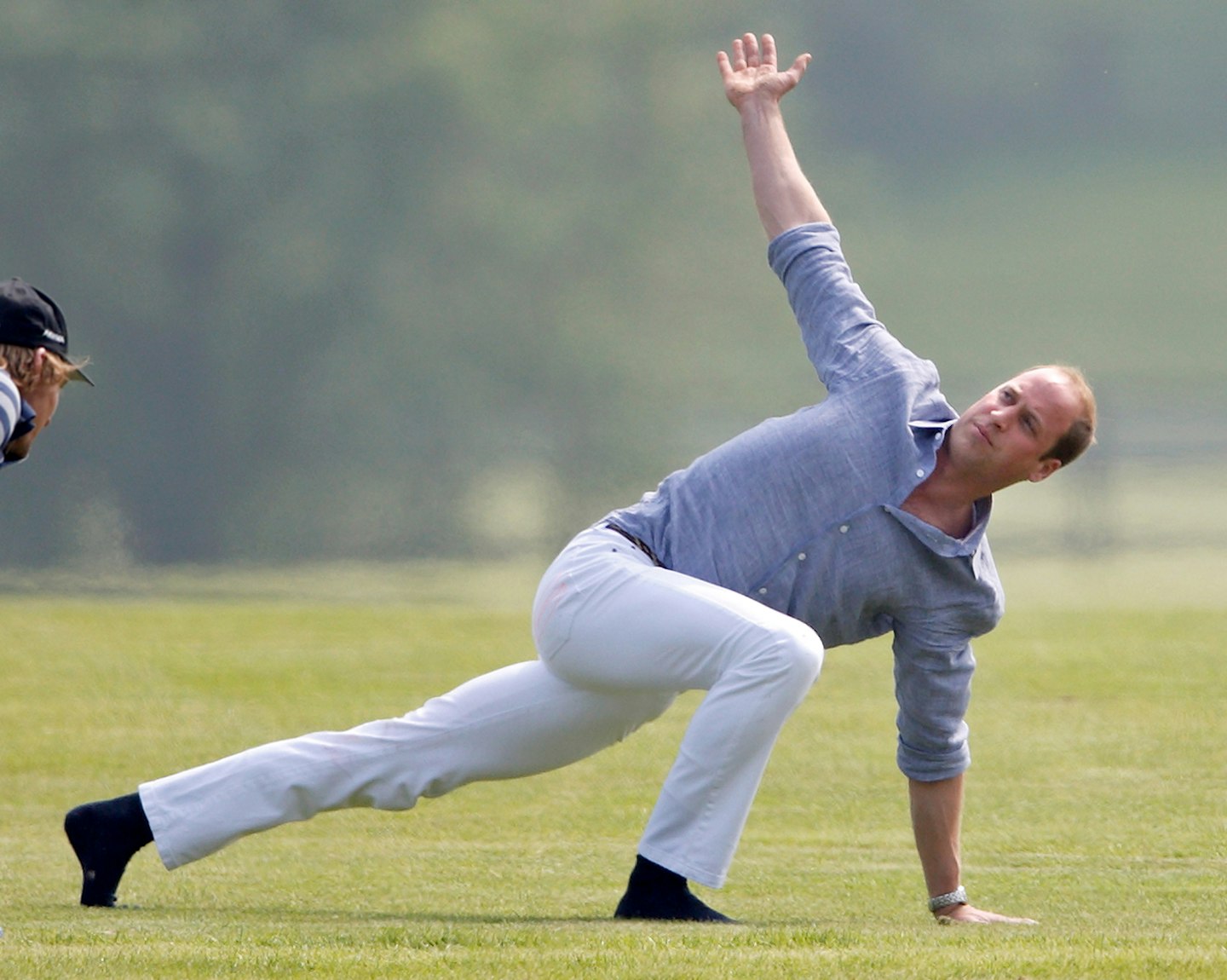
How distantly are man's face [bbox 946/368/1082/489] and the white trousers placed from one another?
0.43 metres

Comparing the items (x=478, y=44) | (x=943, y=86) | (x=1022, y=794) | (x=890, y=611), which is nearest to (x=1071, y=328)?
(x=943, y=86)

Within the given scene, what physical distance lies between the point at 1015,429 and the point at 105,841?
1.68 metres

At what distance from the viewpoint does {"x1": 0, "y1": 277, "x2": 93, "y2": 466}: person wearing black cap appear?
312 centimetres

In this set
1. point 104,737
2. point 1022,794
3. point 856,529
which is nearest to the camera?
point 856,529

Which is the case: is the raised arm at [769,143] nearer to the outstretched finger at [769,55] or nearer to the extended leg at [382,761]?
the outstretched finger at [769,55]

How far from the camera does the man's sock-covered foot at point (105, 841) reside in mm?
3365

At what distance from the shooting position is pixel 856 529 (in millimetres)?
3246

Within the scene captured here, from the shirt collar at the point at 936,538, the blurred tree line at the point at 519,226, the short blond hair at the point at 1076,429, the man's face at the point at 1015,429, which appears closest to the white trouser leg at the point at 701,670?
the shirt collar at the point at 936,538

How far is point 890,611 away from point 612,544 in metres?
0.48

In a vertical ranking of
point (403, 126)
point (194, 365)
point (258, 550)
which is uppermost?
point (403, 126)

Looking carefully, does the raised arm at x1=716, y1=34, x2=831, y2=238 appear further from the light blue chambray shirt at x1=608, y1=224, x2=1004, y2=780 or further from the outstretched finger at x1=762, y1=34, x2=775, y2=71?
the light blue chambray shirt at x1=608, y1=224, x2=1004, y2=780

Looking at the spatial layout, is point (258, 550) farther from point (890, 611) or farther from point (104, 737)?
point (890, 611)

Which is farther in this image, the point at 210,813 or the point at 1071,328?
the point at 1071,328

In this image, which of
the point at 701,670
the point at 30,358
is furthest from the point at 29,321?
the point at 701,670
